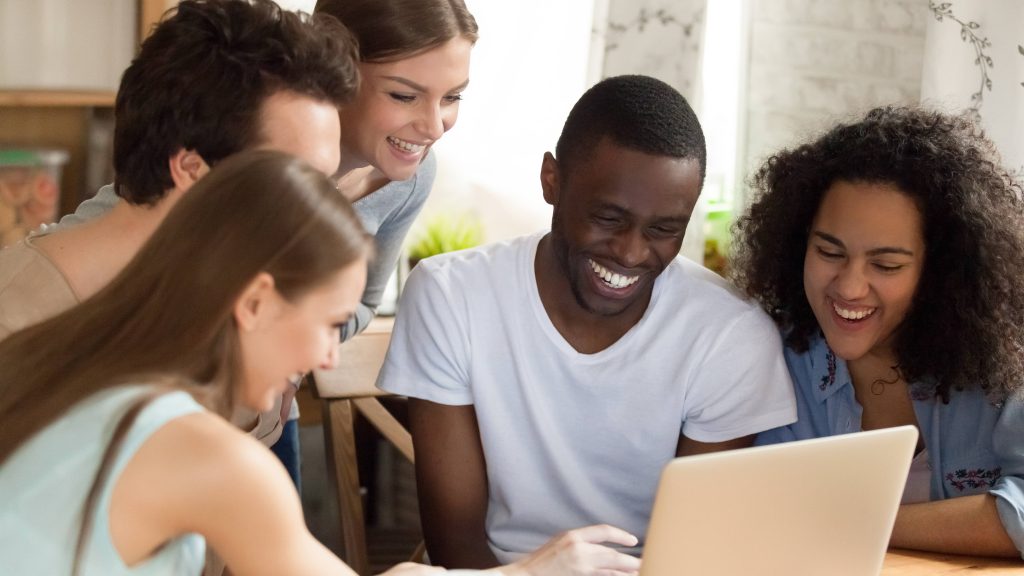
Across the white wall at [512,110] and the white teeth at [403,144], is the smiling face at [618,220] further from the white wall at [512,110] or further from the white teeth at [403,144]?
the white wall at [512,110]

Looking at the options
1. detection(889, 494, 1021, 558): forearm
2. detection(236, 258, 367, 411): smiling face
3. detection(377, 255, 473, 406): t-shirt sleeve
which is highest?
detection(236, 258, 367, 411): smiling face

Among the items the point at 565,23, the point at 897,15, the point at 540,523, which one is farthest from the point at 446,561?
the point at 897,15

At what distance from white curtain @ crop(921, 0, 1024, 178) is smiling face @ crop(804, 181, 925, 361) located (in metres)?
0.83

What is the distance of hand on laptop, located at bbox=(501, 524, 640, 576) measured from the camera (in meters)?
1.25

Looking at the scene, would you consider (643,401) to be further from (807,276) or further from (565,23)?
(565,23)

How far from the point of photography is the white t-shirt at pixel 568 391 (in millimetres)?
1592

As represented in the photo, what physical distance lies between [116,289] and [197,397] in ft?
0.37

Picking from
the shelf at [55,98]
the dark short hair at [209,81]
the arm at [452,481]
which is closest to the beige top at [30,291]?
the dark short hair at [209,81]

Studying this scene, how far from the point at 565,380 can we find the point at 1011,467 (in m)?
0.54

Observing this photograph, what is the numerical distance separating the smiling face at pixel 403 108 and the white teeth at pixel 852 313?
1.98ft

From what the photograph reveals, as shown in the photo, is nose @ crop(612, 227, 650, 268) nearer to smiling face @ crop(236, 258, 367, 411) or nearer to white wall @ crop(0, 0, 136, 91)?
smiling face @ crop(236, 258, 367, 411)

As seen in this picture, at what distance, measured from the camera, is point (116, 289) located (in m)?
1.05

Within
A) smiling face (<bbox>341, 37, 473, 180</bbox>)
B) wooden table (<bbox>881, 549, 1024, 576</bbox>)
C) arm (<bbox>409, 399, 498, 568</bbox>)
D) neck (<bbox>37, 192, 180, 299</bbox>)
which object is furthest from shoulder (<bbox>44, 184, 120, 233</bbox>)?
wooden table (<bbox>881, 549, 1024, 576</bbox>)

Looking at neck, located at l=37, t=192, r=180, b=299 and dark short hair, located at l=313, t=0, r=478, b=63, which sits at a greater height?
dark short hair, located at l=313, t=0, r=478, b=63
